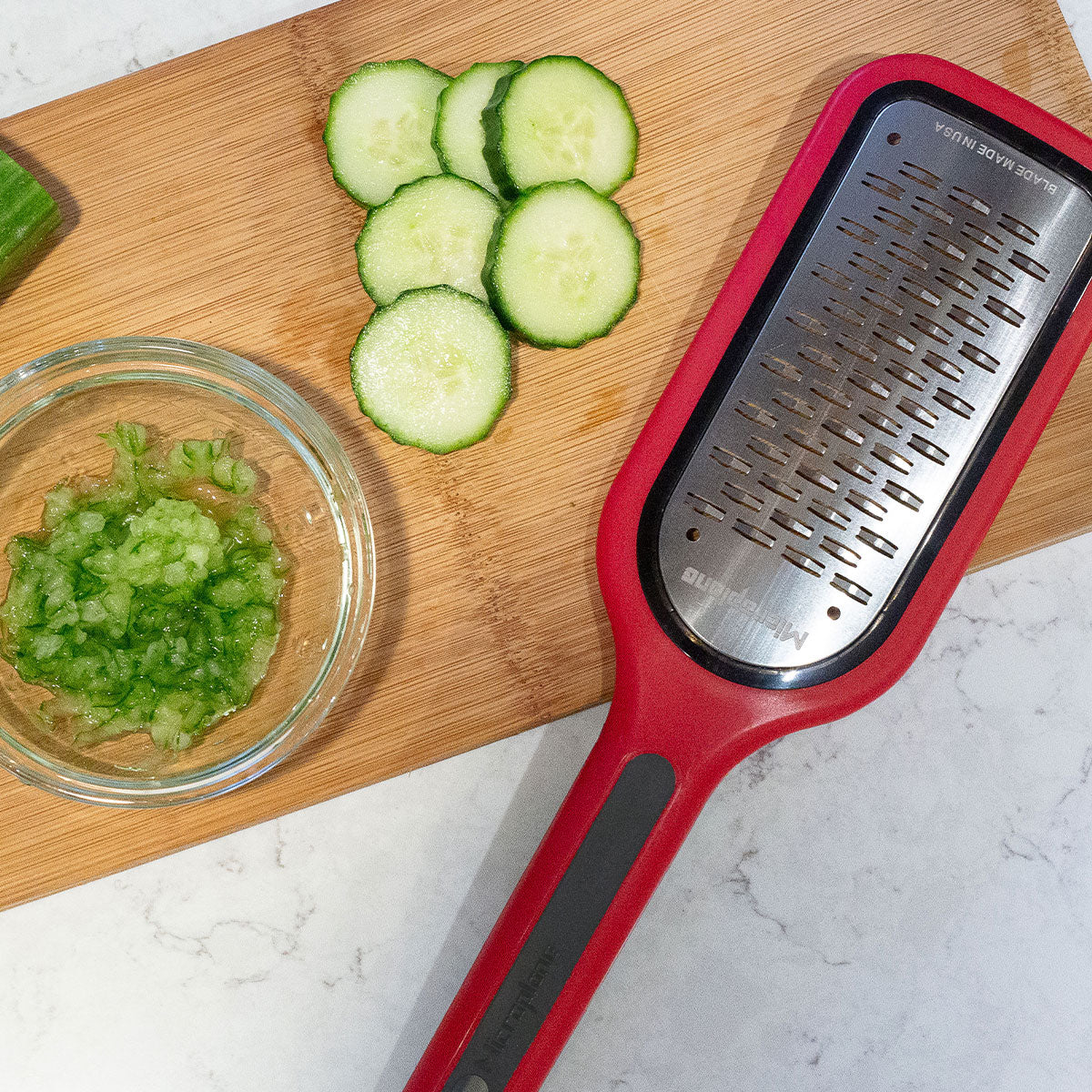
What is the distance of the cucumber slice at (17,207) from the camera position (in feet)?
4.55

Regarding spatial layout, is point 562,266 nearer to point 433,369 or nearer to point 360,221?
point 433,369

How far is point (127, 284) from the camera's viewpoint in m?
1.48

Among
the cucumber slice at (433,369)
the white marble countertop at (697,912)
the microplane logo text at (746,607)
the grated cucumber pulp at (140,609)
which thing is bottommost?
the white marble countertop at (697,912)

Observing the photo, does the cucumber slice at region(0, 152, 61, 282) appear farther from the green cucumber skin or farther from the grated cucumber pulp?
the green cucumber skin

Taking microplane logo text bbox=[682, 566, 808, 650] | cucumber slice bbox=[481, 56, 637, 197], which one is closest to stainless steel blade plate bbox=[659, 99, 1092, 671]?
microplane logo text bbox=[682, 566, 808, 650]

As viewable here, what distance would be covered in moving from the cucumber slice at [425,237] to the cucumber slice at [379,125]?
→ 0.22 feet

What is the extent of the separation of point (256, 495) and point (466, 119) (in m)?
0.67

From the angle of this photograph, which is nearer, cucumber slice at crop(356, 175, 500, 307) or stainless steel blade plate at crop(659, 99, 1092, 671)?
stainless steel blade plate at crop(659, 99, 1092, 671)

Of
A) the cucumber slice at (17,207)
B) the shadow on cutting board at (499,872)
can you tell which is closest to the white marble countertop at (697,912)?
the shadow on cutting board at (499,872)

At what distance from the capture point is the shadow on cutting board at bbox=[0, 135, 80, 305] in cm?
147

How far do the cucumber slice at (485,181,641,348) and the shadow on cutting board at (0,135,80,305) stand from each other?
675mm

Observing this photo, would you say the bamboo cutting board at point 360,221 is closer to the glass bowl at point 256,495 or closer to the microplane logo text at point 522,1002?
the glass bowl at point 256,495

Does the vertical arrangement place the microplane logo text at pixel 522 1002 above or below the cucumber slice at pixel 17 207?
below

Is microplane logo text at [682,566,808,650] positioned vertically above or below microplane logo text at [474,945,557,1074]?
above
